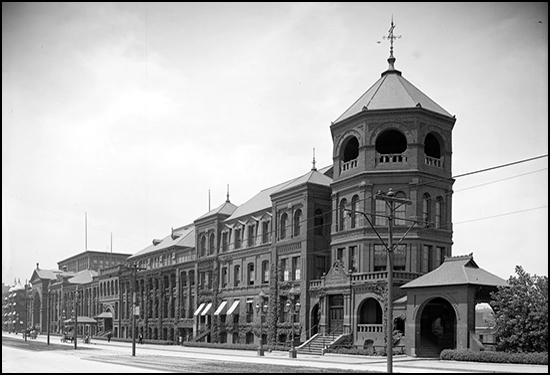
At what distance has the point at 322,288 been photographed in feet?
176

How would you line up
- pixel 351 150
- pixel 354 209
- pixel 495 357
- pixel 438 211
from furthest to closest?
pixel 351 150, pixel 354 209, pixel 438 211, pixel 495 357

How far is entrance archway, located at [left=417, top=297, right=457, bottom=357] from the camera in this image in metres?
46.2

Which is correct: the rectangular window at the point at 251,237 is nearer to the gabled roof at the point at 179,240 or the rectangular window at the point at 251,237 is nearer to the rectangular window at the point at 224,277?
the rectangular window at the point at 224,277

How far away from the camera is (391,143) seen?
186ft

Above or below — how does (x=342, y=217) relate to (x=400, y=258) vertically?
above

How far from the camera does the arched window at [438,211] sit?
52.2 metres

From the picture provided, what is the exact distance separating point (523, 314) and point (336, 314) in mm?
17557

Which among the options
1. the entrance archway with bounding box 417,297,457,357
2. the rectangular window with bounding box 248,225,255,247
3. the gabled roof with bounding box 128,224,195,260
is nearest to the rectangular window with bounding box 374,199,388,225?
the entrance archway with bounding box 417,297,457,357

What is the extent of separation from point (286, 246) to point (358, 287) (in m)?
11.2

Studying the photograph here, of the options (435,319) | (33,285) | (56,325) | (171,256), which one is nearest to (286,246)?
(435,319)

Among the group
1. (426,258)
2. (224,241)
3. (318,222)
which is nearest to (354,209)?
(318,222)

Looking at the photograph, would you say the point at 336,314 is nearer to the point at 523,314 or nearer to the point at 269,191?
the point at 523,314

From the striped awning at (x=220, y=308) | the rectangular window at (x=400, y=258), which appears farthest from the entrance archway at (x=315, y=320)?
the striped awning at (x=220, y=308)

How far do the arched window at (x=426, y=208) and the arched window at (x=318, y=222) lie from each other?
955 centimetres
